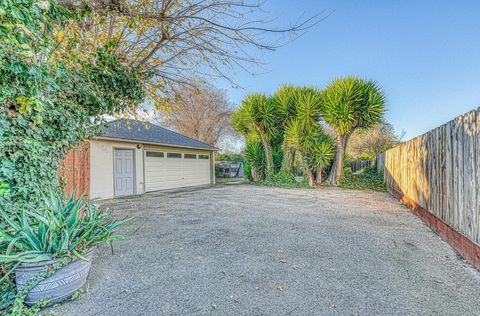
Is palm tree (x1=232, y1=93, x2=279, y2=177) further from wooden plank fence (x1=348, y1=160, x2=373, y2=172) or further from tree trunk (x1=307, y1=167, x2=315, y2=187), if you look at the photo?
wooden plank fence (x1=348, y1=160, x2=373, y2=172)

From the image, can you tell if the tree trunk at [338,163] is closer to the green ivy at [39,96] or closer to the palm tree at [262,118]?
the palm tree at [262,118]

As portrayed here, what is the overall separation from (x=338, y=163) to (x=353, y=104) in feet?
9.87

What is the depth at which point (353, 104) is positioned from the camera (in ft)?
35.1

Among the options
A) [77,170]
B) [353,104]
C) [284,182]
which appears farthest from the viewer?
[284,182]

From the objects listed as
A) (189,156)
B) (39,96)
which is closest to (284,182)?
(189,156)

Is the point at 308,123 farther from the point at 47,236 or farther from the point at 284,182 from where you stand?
the point at 47,236

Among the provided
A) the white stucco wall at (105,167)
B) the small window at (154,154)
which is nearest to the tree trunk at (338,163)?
the small window at (154,154)

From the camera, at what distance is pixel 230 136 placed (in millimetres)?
26828

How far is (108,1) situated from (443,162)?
5840 millimetres

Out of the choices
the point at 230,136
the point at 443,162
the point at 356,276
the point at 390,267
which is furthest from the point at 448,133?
the point at 230,136

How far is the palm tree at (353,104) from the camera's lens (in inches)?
415

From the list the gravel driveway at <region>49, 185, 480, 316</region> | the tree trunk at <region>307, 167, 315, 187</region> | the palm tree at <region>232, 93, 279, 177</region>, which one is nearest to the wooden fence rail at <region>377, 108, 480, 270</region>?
the gravel driveway at <region>49, 185, 480, 316</region>

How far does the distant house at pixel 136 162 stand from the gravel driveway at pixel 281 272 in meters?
4.71

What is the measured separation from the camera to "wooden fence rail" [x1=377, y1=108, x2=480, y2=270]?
9.45 feet
